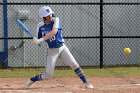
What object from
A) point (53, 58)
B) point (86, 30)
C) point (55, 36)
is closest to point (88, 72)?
point (86, 30)

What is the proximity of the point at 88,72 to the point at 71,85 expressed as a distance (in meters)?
2.59

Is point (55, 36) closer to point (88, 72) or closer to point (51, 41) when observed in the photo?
point (51, 41)

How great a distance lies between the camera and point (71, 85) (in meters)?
9.37

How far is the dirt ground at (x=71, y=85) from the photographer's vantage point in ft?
27.5

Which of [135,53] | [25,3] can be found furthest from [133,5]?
[25,3]

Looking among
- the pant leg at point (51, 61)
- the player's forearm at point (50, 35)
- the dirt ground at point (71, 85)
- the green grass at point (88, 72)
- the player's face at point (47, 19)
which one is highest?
the player's face at point (47, 19)

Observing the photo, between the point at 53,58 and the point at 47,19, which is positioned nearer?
the point at 47,19

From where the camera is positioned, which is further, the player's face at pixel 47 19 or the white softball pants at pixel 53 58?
the white softball pants at pixel 53 58

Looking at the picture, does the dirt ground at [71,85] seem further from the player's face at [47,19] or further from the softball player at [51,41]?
the player's face at [47,19]

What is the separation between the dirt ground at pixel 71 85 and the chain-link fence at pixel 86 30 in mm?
2778

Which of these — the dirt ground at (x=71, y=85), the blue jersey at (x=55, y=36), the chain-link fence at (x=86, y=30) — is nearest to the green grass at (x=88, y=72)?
the chain-link fence at (x=86, y=30)

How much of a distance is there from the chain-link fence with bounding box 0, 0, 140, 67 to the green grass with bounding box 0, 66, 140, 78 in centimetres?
60

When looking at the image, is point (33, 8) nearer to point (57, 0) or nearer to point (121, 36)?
point (57, 0)

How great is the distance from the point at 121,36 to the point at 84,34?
114 centimetres
